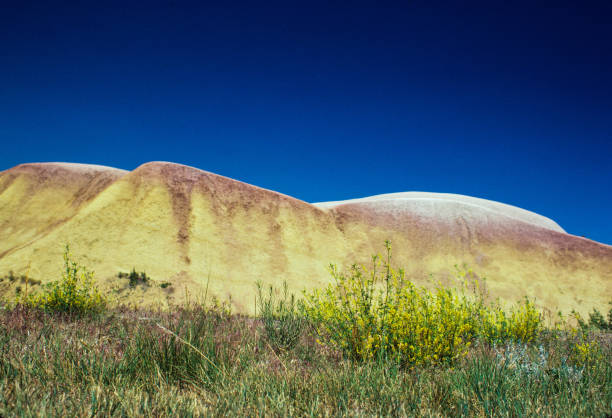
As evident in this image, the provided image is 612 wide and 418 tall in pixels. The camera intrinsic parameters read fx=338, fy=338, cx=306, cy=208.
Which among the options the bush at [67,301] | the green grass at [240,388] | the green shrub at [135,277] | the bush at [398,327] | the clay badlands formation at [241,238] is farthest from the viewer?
the clay badlands formation at [241,238]

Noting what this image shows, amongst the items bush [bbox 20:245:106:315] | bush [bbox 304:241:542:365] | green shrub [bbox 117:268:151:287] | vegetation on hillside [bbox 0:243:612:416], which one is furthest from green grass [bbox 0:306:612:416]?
green shrub [bbox 117:268:151:287]

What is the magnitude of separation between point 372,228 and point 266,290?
15993mm

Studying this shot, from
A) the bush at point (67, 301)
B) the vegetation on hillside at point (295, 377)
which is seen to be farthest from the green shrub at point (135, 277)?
the vegetation on hillside at point (295, 377)

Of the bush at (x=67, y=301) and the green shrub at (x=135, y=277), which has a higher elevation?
the green shrub at (x=135, y=277)

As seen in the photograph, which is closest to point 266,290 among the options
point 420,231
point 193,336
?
point 420,231

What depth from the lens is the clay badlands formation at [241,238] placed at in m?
25.2

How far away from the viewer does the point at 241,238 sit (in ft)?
102

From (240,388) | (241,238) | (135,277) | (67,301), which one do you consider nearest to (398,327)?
(240,388)

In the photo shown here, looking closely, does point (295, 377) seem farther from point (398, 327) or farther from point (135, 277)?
Answer: point (135, 277)

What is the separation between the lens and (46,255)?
23.3 m

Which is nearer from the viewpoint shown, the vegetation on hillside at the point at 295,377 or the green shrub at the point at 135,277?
the vegetation on hillside at the point at 295,377

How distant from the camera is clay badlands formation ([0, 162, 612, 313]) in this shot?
25.2 m

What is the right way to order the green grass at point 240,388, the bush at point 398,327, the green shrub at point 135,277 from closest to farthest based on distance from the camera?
the green grass at point 240,388 < the bush at point 398,327 < the green shrub at point 135,277

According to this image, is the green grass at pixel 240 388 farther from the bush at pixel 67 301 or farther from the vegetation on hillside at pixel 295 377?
the bush at pixel 67 301
